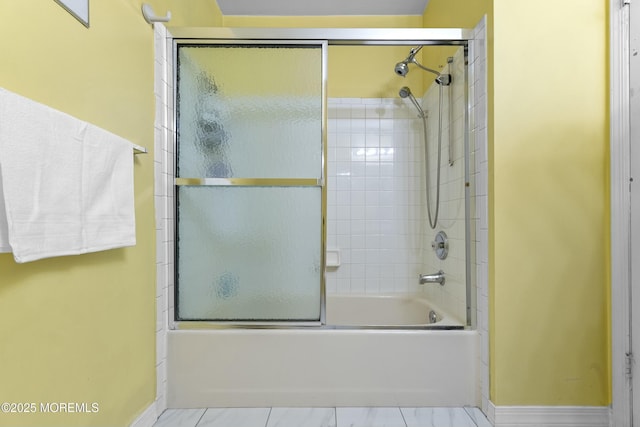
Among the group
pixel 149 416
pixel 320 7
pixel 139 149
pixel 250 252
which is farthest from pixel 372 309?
pixel 320 7

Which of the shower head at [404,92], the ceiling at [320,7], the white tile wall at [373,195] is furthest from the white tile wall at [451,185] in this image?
the ceiling at [320,7]

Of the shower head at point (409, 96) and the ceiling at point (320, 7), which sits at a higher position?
the ceiling at point (320, 7)

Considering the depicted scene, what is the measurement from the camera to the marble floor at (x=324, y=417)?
5.89 feet

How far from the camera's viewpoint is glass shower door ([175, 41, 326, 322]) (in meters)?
1.96

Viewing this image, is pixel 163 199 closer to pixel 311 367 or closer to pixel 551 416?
pixel 311 367

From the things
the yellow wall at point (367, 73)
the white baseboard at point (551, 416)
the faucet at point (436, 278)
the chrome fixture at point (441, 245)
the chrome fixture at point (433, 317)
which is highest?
the yellow wall at point (367, 73)

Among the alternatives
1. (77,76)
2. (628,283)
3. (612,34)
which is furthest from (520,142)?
(77,76)

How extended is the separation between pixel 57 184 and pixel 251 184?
97 cm

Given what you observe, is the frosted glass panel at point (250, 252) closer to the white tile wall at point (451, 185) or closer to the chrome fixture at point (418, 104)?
the white tile wall at point (451, 185)

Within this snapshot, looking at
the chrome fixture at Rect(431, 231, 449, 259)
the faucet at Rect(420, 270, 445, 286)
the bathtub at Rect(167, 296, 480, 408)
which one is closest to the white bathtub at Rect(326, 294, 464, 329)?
the faucet at Rect(420, 270, 445, 286)

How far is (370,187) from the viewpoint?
3.07 m

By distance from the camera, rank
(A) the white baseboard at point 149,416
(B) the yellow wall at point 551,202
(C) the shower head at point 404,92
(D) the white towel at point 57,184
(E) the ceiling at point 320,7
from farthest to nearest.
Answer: (E) the ceiling at point 320,7 < (C) the shower head at point 404,92 < (B) the yellow wall at point 551,202 < (A) the white baseboard at point 149,416 < (D) the white towel at point 57,184

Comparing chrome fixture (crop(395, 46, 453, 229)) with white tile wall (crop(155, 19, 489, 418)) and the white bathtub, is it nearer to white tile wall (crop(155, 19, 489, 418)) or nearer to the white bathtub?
white tile wall (crop(155, 19, 489, 418))

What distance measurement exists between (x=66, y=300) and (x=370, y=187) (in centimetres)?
222
